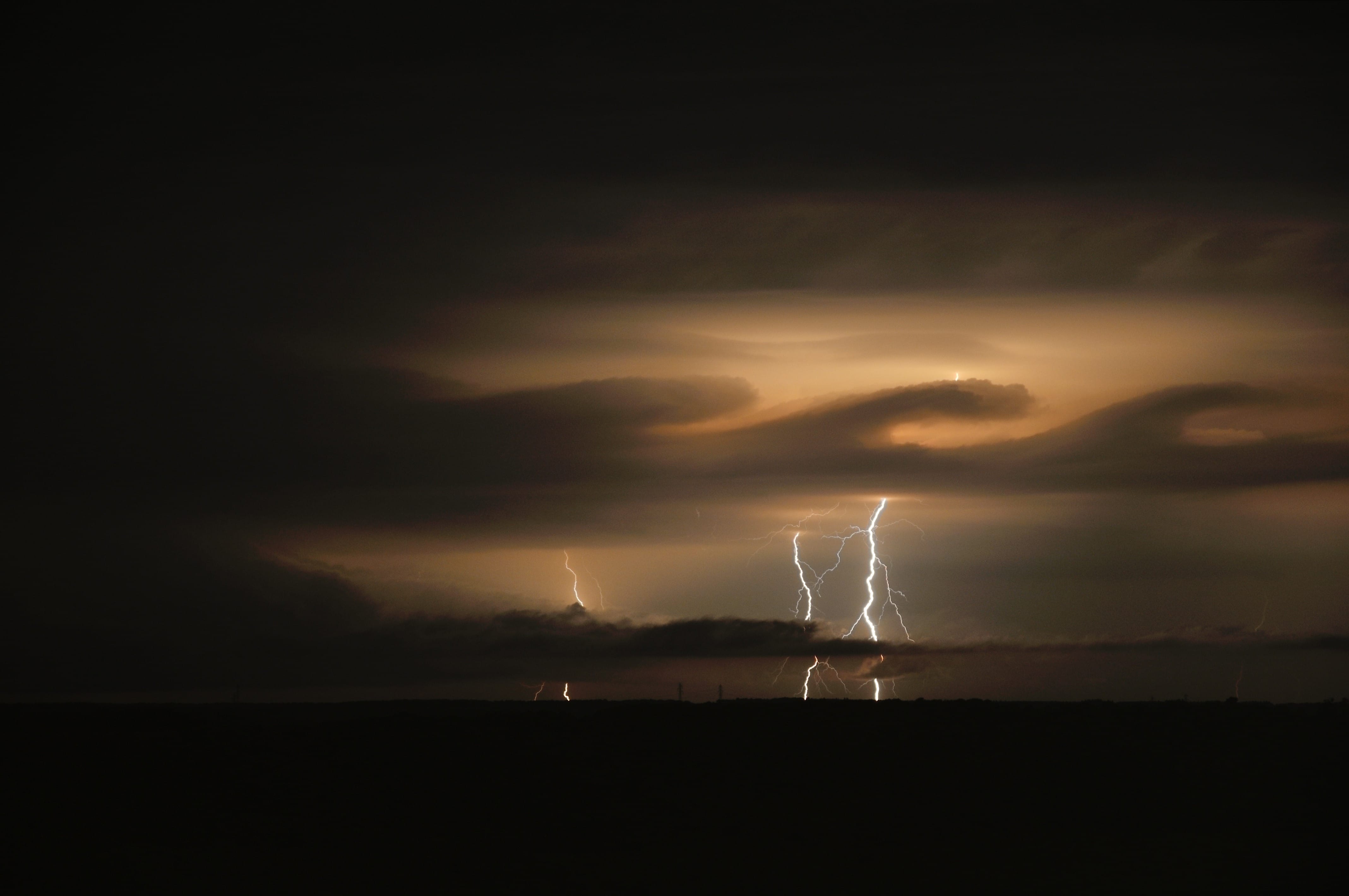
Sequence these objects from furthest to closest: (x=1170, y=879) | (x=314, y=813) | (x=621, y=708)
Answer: (x=621, y=708)
(x=314, y=813)
(x=1170, y=879)

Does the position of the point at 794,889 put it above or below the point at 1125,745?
below

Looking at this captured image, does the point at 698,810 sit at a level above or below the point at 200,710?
below

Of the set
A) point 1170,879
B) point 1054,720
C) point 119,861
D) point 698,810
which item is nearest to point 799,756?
point 698,810

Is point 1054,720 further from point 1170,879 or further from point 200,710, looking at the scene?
point 200,710

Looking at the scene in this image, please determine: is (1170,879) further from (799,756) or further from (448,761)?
(448,761)

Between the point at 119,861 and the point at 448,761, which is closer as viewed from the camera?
the point at 119,861

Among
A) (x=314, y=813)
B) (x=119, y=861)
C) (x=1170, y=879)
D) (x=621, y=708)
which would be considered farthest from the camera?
(x=621, y=708)

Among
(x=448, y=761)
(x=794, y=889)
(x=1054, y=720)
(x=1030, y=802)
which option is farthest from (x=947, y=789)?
(x=448, y=761)
